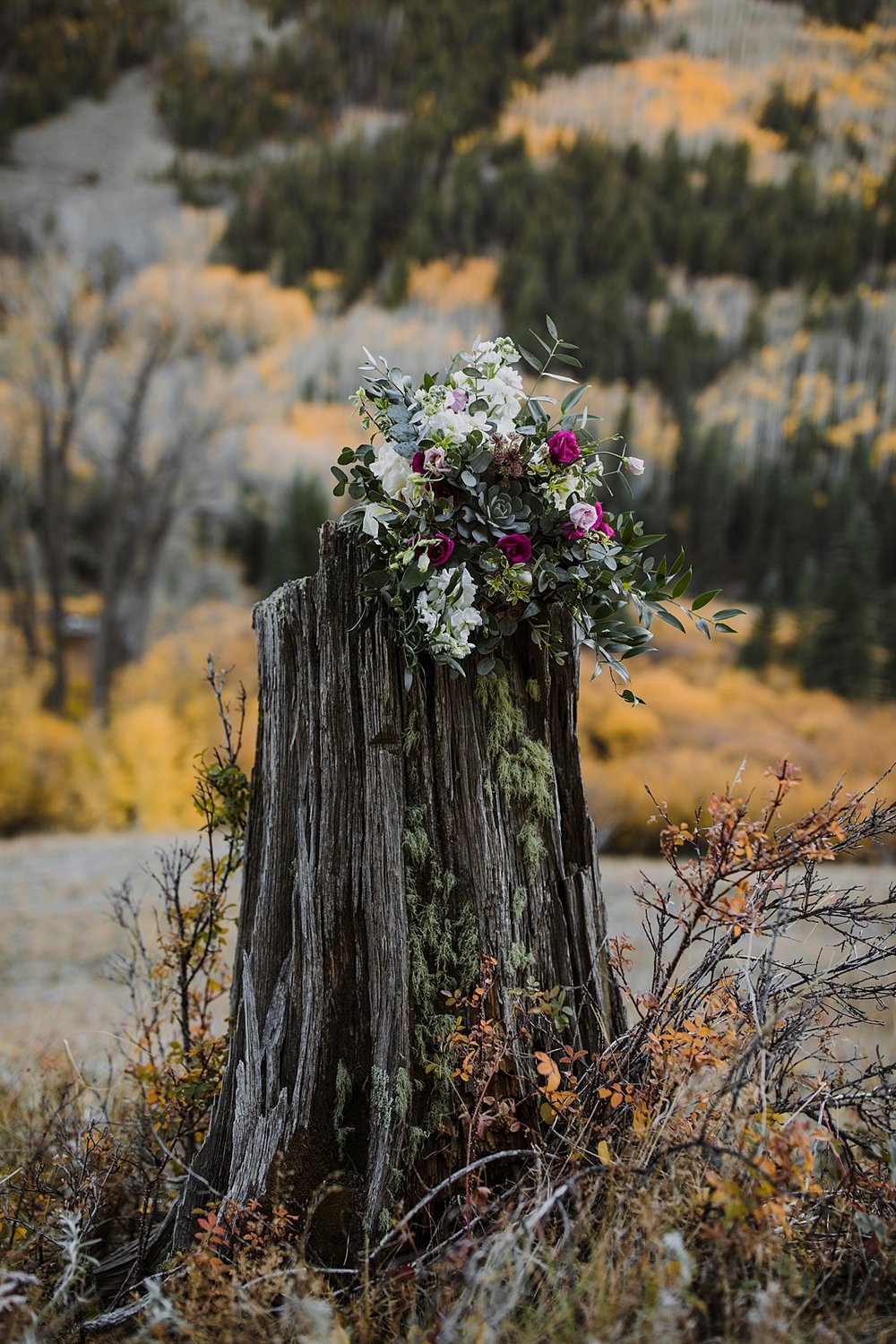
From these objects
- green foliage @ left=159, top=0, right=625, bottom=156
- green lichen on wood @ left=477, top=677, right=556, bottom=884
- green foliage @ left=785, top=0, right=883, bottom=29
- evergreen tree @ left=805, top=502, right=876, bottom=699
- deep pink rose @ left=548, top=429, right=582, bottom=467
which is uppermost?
green foliage @ left=159, top=0, right=625, bottom=156

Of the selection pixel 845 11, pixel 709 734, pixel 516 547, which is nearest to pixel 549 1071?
pixel 516 547

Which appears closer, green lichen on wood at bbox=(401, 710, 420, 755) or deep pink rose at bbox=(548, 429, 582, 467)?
deep pink rose at bbox=(548, 429, 582, 467)

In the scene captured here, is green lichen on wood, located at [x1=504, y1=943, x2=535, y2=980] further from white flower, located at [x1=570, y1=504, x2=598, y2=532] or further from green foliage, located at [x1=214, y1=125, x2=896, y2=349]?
green foliage, located at [x1=214, y1=125, x2=896, y2=349]

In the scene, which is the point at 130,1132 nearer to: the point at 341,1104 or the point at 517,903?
the point at 341,1104

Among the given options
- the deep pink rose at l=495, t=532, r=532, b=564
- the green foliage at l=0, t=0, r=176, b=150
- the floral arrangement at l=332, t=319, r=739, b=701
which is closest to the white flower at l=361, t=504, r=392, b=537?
the floral arrangement at l=332, t=319, r=739, b=701

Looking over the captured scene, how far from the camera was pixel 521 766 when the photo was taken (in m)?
2.11

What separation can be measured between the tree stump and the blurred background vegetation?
1265 cm

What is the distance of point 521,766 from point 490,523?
2.21ft

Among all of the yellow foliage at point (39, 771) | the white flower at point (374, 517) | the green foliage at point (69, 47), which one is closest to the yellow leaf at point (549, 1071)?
the white flower at point (374, 517)

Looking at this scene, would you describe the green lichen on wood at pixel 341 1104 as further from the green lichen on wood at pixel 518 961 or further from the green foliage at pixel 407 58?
the green foliage at pixel 407 58

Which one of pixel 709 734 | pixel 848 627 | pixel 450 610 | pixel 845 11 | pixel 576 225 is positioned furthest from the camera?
pixel 576 225

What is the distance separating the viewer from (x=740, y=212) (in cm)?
2909

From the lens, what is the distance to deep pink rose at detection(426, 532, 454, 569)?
6.08 feet

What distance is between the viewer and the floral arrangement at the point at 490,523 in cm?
189
